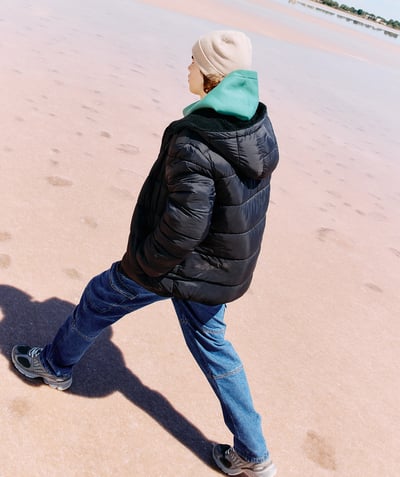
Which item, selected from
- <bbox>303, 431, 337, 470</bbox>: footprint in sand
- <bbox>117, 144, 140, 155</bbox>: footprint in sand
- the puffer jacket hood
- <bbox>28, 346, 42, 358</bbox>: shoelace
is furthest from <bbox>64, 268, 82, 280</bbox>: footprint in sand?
<bbox>117, 144, 140, 155</bbox>: footprint in sand

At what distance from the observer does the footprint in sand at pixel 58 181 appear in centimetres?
397

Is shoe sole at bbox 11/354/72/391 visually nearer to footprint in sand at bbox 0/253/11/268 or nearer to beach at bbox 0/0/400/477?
beach at bbox 0/0/400/477

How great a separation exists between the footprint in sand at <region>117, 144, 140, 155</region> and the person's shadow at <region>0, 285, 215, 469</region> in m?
2.35

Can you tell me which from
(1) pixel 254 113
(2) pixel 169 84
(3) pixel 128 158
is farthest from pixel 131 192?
(2) pixel 169 84

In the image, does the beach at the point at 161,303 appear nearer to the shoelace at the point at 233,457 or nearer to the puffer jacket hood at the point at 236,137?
the shoelace at the point at 233,457

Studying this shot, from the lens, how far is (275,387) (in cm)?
277

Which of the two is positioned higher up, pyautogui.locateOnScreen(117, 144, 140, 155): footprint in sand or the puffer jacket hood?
the puffer jacket hood

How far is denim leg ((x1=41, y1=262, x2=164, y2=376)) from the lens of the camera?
6.78 ft

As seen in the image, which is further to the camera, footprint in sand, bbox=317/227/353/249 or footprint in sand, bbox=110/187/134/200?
footprint in sand, bbox=317/227/353/249

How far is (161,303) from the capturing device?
3.12 meters

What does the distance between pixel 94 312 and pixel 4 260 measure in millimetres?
1100

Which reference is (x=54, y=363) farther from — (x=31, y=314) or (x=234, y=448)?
(x=234, y=448)

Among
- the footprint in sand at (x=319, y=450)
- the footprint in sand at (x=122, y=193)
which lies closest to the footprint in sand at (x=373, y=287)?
the footprint in sand at (x=319, y=450)

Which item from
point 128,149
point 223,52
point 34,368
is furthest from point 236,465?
point 128,149
